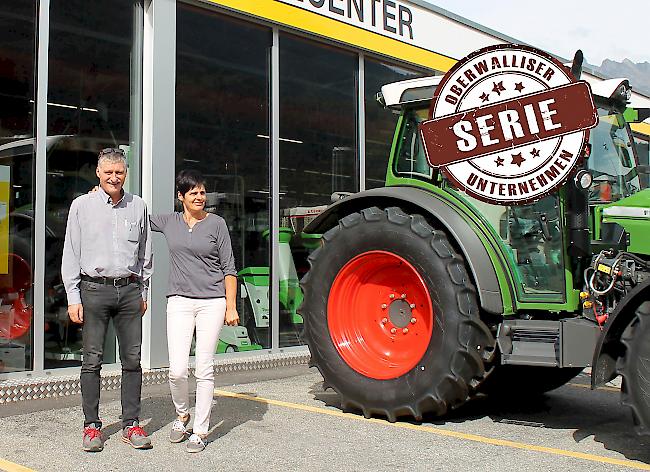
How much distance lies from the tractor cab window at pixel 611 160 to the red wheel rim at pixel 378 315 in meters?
1.37

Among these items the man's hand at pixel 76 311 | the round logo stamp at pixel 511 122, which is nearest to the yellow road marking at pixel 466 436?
the round logo stamp at pixel 511 122

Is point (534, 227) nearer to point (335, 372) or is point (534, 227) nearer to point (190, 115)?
point (335, 372)

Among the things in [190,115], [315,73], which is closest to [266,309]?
[190,115]

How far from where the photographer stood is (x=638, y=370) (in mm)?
4410

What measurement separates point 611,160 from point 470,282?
1.33 metres

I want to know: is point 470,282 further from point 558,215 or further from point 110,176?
point 110,176

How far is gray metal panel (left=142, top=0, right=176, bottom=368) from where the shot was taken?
7289mm

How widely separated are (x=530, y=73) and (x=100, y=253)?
9.60ft

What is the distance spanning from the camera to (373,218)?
18.8 feet

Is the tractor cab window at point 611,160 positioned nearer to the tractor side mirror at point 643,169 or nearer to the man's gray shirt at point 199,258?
the tractor side mirror at point 643,169

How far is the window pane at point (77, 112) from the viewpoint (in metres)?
6.88

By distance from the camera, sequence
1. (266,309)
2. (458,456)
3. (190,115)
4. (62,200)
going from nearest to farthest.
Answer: (458,456) → (62,200) → (190,115) → (266,309)

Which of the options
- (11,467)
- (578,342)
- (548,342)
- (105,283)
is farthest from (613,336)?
(11,467)

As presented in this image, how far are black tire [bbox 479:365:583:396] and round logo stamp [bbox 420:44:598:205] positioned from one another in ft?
5.06
